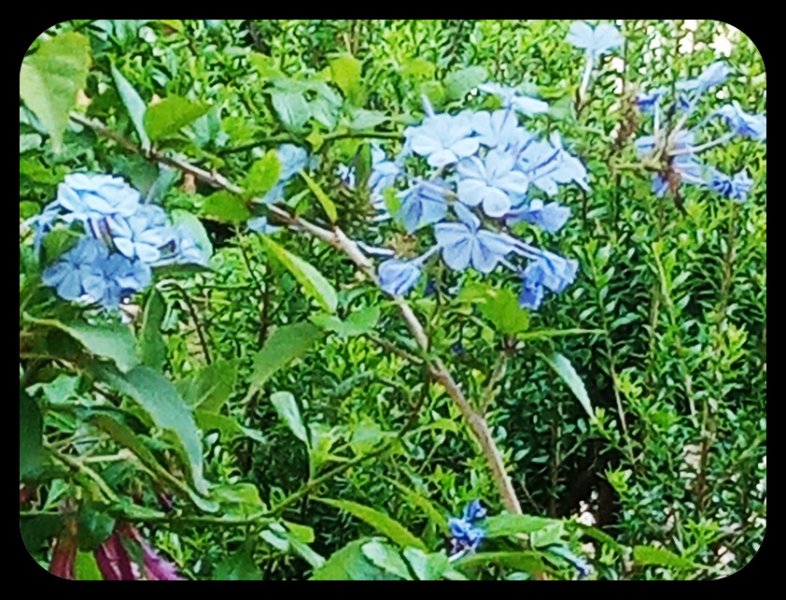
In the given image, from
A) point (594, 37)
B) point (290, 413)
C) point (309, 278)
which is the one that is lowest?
point (290, 413)

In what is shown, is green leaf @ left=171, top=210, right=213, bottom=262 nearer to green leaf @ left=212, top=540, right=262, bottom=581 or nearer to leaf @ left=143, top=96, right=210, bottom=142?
leaf @ left=143, top=96, right=210, bottom=142

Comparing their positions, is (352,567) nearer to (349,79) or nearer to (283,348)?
(283,348)

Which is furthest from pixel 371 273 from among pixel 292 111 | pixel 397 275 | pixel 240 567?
pixel 240 567

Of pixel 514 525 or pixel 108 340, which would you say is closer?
pixel 108 340

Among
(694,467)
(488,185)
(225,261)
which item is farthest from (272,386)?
(694,467)

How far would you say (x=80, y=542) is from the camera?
765 mm

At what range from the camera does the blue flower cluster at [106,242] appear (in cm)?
68

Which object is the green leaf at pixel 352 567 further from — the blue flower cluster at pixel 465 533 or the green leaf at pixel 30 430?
the green leaf at pixel 30 430

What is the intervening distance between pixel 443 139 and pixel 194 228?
0.57 ft

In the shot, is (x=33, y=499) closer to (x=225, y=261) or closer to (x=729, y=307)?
(x=225, y=261)

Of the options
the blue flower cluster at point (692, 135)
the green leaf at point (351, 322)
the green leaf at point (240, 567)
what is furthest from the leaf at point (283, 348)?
the blue flower cluster at point (692, 135)

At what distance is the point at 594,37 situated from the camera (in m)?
0.83

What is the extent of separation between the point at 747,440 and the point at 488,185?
0.29 meters

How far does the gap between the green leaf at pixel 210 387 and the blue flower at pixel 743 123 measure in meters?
0.39
